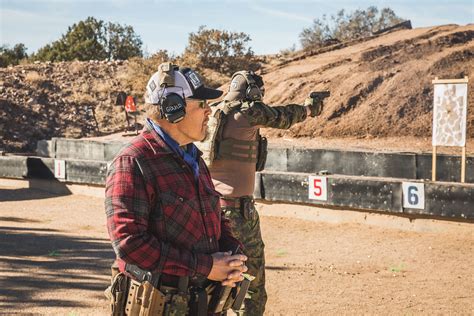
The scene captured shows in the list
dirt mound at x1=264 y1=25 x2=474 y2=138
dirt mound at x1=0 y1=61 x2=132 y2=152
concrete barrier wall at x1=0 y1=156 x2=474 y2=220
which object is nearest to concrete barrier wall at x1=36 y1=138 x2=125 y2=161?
dirt mound at x1=0 y1=61 x2=132 y2=152

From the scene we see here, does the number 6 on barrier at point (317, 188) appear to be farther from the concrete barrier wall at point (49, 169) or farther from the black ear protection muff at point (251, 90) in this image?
the black ear protection muff at point (251, 90)

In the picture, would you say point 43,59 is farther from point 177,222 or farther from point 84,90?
point 177,222

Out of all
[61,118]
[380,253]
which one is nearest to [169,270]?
[380,253]

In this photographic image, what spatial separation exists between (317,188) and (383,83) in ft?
31.9

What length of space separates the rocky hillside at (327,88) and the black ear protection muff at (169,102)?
15.9m

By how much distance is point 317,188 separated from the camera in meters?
11.8

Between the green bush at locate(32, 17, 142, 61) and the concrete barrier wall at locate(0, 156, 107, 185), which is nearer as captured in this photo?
the concrete barrier wall at locate(0, 156, 107, 185)

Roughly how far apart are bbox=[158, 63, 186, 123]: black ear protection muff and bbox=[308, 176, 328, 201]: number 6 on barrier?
28.0 feet

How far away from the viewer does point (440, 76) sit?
66.0ft

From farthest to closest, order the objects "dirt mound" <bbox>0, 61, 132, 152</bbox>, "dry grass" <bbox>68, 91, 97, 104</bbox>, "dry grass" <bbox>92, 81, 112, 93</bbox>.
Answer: "dry grass" <bbox>92, 81, 112, 93</bbox> < "dry grass" <bbox>68, 91, 97, 104</bbox> < "dirt mound" <bbox>0, 61, 132, 152</bbox>

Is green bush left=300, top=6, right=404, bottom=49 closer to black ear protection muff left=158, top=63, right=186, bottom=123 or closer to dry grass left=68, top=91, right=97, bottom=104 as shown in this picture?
dry grass left=68, top=91, right=97, bottom=104

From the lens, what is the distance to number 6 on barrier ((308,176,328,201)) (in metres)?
11.8

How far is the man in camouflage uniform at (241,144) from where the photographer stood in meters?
5.59

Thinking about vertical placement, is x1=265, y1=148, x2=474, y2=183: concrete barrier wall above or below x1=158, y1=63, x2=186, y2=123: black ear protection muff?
below
